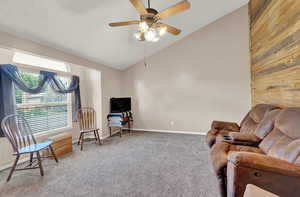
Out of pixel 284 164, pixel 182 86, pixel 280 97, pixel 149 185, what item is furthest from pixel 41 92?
pixel 280 97

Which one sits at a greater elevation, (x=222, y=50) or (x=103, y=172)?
(x=222, y=50)

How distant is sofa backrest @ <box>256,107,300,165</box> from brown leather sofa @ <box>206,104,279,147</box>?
0.18 m

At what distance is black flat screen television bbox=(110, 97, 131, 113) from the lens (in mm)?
4629

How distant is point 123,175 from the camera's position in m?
2.25

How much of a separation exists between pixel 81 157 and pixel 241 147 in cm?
283

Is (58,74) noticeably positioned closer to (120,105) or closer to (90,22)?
(90,22)

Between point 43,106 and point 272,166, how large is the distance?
410 cm

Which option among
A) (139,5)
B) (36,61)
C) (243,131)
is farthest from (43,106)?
(243,131)

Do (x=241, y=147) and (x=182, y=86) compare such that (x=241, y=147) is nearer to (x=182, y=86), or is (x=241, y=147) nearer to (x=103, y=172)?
(x=103, y=172)

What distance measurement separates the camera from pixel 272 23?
247cm

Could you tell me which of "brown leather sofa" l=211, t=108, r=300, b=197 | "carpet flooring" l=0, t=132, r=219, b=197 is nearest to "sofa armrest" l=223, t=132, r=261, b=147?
"brown leather sofa" l=211, t=108, r=300, b=197

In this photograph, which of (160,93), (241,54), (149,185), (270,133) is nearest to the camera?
(270,133)

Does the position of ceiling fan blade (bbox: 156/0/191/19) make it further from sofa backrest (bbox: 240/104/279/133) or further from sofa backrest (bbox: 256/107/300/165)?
sofa backrest (bbox: 240/104/279/133)

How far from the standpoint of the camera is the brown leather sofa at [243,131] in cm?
203
